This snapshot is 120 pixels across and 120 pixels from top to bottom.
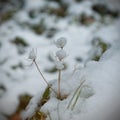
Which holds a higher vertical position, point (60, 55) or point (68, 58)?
point (60, 55)

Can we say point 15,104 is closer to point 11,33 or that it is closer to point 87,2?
point 11,33

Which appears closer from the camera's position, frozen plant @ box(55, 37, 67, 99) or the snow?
the snow

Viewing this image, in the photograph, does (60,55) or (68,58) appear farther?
(68,58)

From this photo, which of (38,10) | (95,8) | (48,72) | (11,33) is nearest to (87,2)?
(95,8)

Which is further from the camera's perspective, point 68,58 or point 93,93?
point 68,58

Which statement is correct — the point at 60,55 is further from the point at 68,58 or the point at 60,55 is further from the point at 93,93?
the point at 68,58

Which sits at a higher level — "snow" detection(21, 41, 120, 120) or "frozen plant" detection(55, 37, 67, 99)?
"frozen plant" detection(55, 37, 67, 99)

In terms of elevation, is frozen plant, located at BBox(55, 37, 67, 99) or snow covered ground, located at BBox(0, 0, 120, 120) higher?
frozen plant, located at BBox(55, 37, 67, 99)

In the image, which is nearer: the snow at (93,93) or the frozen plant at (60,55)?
the snow at (93,93)

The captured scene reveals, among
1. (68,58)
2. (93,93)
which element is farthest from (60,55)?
(68,58)
